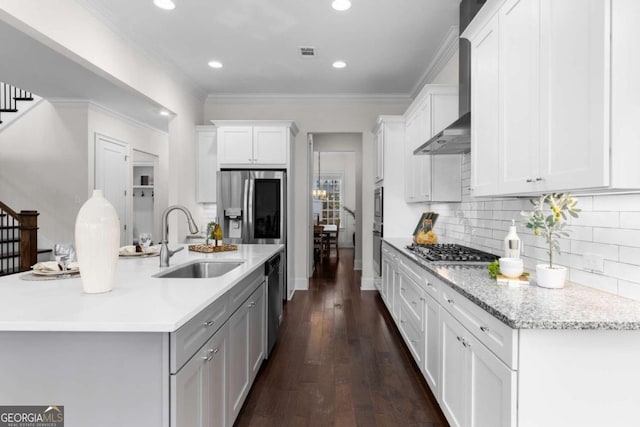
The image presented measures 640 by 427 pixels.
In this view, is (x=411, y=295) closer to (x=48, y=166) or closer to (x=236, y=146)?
(x=236, y=146)

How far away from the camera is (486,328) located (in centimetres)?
149

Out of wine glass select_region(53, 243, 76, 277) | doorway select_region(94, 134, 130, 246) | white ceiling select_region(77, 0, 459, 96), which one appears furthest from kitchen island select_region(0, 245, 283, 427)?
doorway select_region(94, 134, 130, 246)

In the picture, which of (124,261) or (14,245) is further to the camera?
(14,245)

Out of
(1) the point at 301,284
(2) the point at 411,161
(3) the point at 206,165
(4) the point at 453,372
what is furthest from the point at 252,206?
(4) the point at 453,372

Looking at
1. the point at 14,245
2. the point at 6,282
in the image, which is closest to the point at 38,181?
the point at 14,245

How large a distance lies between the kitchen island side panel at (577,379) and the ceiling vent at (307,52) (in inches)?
142

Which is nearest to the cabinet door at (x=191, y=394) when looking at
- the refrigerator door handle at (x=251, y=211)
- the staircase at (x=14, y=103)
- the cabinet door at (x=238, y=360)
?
the cabinet door at (x=238, y=360)

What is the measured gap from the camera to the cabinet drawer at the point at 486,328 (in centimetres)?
128

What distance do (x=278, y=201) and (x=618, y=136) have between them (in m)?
4.07

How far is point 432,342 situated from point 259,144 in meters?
3.62

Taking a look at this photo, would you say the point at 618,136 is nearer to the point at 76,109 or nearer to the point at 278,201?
the point at 278,201

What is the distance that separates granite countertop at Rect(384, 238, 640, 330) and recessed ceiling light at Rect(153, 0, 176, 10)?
3165 mm

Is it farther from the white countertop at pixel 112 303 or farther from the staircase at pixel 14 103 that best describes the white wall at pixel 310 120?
the white countertop at pixel 112 303

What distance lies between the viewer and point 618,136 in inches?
47.7
